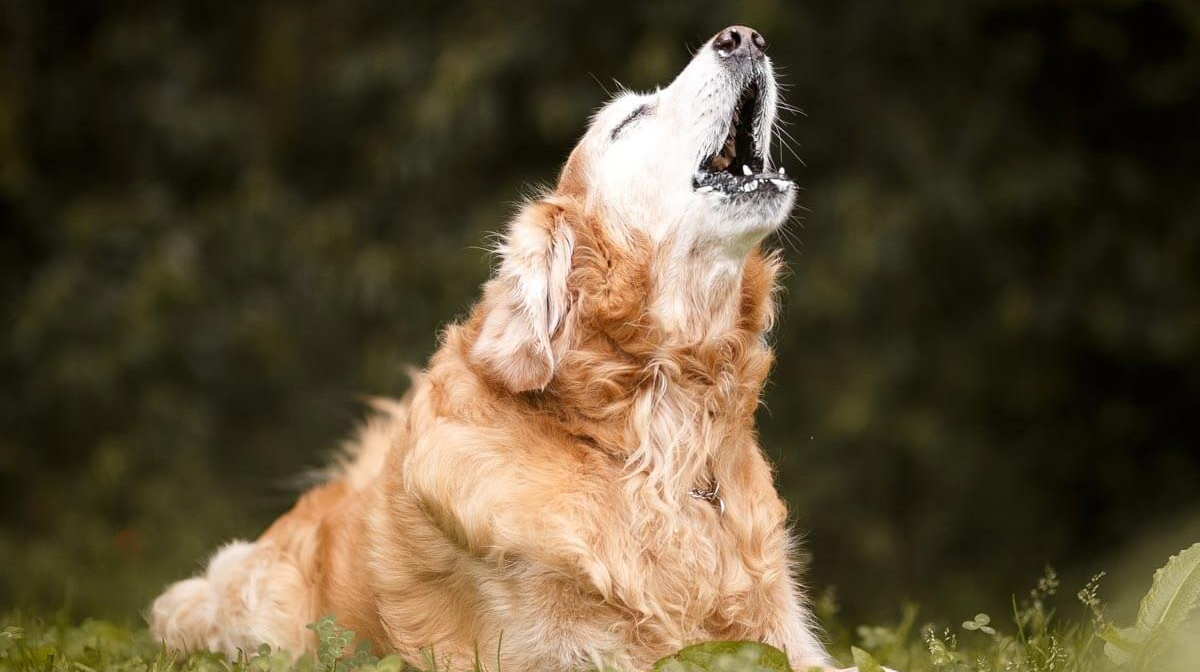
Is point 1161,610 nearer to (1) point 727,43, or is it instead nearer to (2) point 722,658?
(2) point 722,658

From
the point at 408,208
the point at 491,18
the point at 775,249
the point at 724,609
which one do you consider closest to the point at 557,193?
the point at 775,249

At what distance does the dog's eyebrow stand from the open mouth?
9.9 inches

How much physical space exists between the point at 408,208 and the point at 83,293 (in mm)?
1932

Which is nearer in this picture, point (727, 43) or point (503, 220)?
point (727, 43)

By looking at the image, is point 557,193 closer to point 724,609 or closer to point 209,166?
point 724,609

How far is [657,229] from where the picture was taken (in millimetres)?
3564

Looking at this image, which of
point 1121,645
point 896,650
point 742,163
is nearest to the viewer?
point 1121,645

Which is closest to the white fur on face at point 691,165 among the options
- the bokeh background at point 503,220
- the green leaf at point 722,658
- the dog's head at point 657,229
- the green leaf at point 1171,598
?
the dog's head at point 657,229

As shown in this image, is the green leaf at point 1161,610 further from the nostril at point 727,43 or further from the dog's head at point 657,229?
the nostril at point 727,43

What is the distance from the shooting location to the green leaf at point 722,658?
109 inches

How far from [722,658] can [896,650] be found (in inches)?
51.9

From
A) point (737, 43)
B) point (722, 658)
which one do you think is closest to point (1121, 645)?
point (722, 658)

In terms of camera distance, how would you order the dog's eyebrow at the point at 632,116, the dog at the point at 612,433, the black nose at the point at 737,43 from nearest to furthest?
the dog at the point at 612,433 → the black nose at the point at 737,43 → the dog's eyebrow at the point at 632,116

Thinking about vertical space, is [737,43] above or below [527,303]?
above
